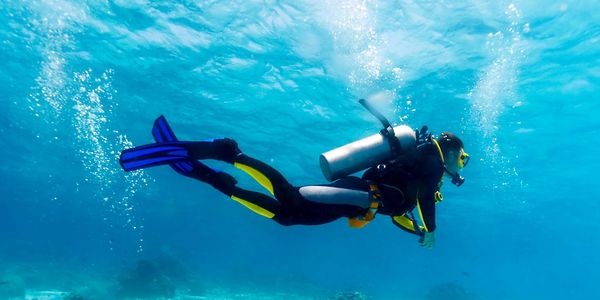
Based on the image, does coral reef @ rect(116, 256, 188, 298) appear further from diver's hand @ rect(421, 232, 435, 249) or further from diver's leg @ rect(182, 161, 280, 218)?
diver's hand @ rect(421, 232, 435, 249)

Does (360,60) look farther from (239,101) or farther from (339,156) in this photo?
(339,156)

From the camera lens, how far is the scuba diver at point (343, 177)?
4629 millimetres

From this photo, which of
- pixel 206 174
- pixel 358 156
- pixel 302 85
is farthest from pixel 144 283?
pixel 358 156

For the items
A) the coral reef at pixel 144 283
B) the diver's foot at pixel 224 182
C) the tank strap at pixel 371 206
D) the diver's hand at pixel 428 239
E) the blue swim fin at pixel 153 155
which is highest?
the coral reef at pixel 144 283

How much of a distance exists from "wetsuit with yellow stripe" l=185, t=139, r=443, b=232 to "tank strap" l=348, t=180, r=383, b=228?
17 millimetres

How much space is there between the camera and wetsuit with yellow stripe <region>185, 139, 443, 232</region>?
4656 millimetres

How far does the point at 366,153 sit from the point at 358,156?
12 centimetres

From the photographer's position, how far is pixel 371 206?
500 cm

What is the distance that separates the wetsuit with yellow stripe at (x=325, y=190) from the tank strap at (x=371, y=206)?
0.02 meters

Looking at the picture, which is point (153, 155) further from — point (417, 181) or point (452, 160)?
point (452, 160)

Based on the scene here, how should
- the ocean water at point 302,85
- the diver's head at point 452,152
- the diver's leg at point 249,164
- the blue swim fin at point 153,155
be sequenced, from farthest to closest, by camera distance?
the ocean water at point 302,85, the diver's head at point 452,152, the diver's leg at point 249,164, the blue swim fin at point 153,155

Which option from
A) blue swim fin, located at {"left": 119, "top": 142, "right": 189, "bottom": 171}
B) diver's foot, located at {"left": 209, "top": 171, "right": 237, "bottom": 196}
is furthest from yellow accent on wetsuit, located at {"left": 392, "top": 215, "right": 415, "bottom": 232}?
blue swim fin, located at {"left": 119, "top": 142, "right": 189, "bottom": 171}

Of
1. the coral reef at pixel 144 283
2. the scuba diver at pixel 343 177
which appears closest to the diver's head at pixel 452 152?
the scuba diver at pixel 343 177

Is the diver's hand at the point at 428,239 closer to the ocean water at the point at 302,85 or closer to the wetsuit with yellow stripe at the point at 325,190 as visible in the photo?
the wetsuit with yellow stripe at the point at 325,190
